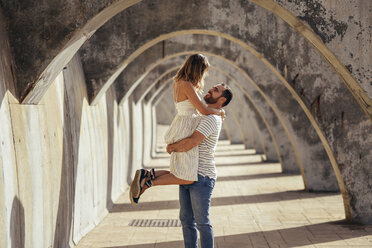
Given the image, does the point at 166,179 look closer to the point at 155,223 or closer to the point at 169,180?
the point at 169,180

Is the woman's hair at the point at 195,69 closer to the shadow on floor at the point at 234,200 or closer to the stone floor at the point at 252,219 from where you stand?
the stone floor at the point at 252,219

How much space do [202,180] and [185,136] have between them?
387mm

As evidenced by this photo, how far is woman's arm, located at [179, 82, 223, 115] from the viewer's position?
5.18 metres

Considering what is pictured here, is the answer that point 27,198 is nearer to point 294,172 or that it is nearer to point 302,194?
point 302,194

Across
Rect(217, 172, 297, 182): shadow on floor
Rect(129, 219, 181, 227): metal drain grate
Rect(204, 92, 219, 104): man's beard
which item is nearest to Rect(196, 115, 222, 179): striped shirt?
Rect(204, 92, 219, 104): man's beard

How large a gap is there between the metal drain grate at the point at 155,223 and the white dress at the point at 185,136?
3.66 m

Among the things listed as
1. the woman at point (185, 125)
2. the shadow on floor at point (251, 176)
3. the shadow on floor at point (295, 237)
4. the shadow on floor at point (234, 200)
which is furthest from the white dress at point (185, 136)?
the shadow on floor at point (251, 176)

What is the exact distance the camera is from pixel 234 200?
11.4 m

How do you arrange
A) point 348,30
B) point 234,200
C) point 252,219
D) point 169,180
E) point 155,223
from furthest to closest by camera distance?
1. point 234,200
2. point 252,219
3. point 155,223
4. point 348,30
5. point 169,180

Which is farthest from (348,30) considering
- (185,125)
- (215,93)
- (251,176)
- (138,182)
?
(251,176)

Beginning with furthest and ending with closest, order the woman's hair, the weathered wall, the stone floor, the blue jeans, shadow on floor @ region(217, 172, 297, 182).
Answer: shadow on floor @ region(217, 172, 297, 182) < the stone floor < the weathered wall < the woman's hair < the blue jeans

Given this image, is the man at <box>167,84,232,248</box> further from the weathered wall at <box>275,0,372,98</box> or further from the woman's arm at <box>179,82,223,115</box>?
the weathered wall at <box>275,0,372,98</box>

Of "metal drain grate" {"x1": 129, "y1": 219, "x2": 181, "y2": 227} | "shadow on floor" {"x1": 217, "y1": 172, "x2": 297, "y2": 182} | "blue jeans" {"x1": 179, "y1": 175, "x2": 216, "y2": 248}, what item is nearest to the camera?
"blue jeans" {"x1": 179, "y1": 175, "x2": 216, "y2": 248}

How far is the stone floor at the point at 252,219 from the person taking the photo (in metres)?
7.57
